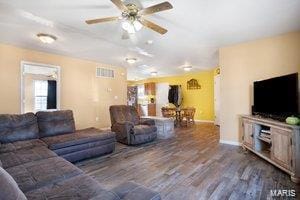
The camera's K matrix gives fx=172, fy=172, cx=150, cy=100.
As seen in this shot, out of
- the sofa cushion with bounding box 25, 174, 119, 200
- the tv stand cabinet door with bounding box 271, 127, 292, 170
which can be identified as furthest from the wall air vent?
the tv stand cabinet door with bounding box 271, 127, 292, 170

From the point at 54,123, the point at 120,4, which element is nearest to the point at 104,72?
the point at 54,123

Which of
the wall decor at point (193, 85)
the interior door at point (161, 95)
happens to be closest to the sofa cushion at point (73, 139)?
the wall decor at point (193, 85)

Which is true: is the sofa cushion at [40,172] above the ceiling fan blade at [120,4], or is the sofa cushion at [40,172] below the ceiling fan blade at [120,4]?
below

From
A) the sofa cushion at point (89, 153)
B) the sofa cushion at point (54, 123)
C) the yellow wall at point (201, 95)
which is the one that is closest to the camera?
the sofa cushion at point (89, 153)

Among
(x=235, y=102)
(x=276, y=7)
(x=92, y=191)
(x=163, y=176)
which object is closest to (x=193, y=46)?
(x=235, y=102)

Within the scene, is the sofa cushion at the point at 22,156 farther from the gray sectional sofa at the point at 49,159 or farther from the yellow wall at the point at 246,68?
the yellow wall at the point at 246,68

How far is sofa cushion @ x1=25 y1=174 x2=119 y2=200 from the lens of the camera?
1.28 meters

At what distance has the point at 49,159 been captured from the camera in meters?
2.09

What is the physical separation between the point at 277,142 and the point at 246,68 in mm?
1984

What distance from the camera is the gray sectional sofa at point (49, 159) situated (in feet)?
3.67

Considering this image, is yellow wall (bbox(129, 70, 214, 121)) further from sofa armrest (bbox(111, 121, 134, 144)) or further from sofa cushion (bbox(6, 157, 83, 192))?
sofa cushion (bbox(6, 157, 83, 192))

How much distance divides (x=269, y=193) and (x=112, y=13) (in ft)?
11.0

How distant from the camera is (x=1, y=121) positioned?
9.61 ft

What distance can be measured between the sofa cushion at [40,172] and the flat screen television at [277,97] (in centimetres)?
322
